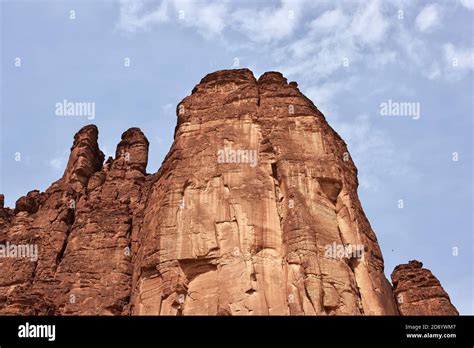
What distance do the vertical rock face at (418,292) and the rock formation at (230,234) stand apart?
0.79 m

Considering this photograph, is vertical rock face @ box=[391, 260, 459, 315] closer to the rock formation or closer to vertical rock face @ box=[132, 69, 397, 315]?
the rock formation

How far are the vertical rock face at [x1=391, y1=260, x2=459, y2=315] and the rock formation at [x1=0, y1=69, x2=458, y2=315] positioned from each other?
2.58ft

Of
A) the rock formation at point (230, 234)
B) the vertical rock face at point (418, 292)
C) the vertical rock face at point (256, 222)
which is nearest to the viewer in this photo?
the vertical rock face at point (256, 222)

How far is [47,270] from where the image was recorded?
5969cm

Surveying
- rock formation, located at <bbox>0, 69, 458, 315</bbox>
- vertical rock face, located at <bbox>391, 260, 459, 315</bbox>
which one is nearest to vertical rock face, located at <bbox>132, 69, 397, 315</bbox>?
rock formation, located at <bbox>0, 69, 458, 315</bbox>

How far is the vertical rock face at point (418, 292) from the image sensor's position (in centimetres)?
6279

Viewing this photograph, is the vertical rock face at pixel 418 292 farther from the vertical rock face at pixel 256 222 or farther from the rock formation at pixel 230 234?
the vertical rock face at pixel 256 222

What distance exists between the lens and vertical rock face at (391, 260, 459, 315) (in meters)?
62.8

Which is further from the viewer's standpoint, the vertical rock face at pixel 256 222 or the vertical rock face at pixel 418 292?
the vertical rock face at pixel 418 292

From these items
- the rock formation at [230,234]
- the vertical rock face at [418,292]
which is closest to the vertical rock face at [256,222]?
the rock formation at [230,234]

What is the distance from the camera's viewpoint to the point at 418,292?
64.2 metres
